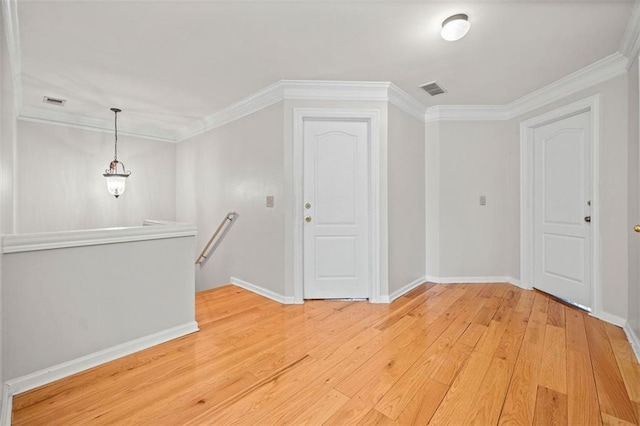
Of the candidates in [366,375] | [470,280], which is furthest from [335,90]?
[470,280]

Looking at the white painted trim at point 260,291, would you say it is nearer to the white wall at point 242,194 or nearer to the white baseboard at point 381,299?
the white wall at point 242,194

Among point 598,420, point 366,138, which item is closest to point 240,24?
point 366,138

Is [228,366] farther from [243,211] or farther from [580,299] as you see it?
[580,299]

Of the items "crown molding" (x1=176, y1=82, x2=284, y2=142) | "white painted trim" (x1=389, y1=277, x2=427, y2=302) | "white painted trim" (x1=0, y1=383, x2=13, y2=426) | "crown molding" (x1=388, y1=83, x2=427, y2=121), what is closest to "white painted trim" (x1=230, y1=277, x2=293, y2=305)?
"white painted trim" (x1=389, y1=277, x2=427, y2=302)

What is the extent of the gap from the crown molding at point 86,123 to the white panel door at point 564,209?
5.55 meters

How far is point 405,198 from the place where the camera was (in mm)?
3479

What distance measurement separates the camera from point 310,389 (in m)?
1.66

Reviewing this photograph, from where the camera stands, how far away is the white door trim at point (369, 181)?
10.0ft

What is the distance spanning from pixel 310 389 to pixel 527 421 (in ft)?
3.62

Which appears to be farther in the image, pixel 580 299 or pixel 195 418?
pixel 580 299

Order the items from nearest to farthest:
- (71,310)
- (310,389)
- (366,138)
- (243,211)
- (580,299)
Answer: (310,389)
(71,310)
(580,299)
(366,138)
(243,211)

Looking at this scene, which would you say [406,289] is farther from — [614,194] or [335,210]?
[614,194]

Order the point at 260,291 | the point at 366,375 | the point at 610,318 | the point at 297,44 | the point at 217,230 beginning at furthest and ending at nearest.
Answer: the point at 217,230 → the point at 260,291 → the point at 610,318 → the point at 297,44 → the point at 366,375

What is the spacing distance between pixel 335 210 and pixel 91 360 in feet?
7.59
